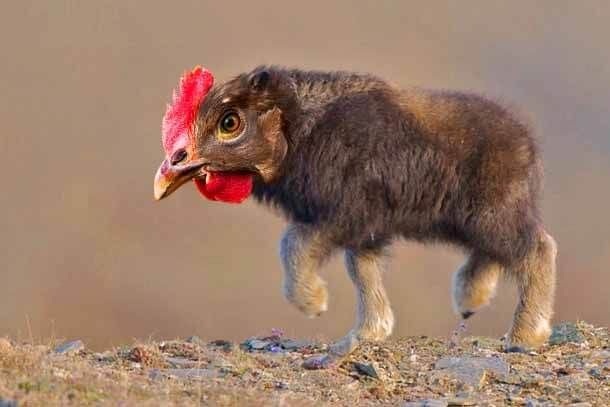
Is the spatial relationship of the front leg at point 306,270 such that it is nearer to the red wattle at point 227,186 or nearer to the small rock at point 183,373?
the red wattle at point 227,186

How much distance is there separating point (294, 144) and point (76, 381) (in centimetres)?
358

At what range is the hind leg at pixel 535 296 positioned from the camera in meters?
12.3

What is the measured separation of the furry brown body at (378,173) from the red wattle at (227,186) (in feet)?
0.40

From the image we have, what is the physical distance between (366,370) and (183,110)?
122 inches

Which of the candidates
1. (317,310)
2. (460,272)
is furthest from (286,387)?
(460,272)

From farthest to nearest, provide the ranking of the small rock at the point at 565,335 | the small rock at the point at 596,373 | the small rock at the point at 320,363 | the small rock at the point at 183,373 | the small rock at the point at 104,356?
the small rock at the point at 565,335 → the small rock at the point at 596,373 → the small rock at the point at 104,356 → the small rock at the point at 320,363 → the small rock at the point at 183,373

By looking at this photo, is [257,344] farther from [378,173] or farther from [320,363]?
[378,173]

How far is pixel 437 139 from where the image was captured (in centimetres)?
1158

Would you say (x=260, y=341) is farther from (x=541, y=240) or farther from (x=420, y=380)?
(x=541, y=240)

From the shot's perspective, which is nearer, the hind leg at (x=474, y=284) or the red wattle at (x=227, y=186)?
the red wattle at (x=227, y=186)

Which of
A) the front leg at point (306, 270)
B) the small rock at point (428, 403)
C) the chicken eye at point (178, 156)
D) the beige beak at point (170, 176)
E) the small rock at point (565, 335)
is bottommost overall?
the small rock at point (428, 403)

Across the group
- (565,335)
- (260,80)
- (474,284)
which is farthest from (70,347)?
(565,335)

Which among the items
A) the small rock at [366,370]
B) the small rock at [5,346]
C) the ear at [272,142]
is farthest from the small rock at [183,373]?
the ear at [272,142]

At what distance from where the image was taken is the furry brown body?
11.2 metres
